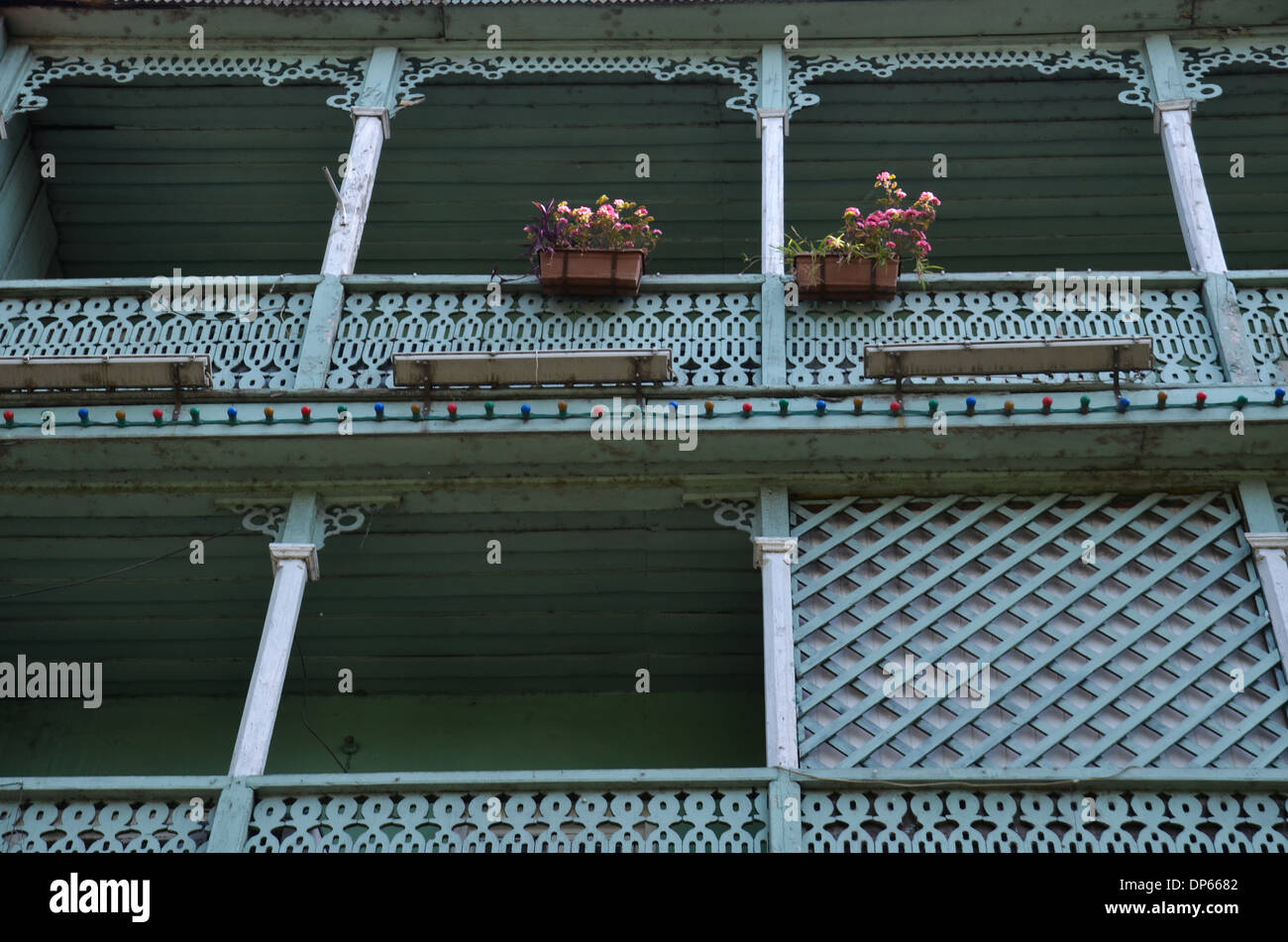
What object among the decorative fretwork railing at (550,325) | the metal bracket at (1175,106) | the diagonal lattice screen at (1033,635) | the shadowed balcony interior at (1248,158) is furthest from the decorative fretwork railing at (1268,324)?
the decorative fretwork railing at (550,325)

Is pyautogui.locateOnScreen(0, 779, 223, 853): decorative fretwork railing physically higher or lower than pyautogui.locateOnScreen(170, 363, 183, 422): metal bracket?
lower

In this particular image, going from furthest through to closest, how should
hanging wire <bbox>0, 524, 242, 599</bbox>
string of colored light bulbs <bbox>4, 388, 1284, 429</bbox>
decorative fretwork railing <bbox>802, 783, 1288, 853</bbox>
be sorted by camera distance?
hanging wire <bbox>0, 524, 242, 599</bbox>, string of colored light bulbs <bbox>4, 388, 1284, 429</bbox>, decorative fretwork railing <bbox>802, 783, 1288, 853</bbox>

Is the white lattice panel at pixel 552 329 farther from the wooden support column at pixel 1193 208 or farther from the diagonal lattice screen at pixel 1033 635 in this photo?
the wooden support column at pixel 1193 208

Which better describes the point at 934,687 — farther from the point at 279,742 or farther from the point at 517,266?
the point at 517,266

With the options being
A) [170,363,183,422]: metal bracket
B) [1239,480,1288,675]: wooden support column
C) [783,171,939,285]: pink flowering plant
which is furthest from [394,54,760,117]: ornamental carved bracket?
[1239,480,1288,675]: wooden support column

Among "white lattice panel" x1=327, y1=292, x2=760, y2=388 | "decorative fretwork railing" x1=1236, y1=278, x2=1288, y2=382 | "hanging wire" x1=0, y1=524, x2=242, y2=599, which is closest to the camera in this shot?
"decorative fretwork railing" x1=1236, y1=278, x2=1288, y2=382

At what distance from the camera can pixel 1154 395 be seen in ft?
31.6

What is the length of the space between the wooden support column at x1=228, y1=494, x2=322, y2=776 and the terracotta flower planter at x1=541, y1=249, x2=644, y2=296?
6.21 ft

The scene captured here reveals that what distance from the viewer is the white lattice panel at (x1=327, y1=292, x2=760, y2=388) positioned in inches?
401

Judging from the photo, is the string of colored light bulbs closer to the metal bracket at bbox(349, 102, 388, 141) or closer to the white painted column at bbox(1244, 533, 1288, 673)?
the white painted column at bbox(1244, 533, 1288, 673)

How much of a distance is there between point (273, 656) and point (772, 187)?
419cm

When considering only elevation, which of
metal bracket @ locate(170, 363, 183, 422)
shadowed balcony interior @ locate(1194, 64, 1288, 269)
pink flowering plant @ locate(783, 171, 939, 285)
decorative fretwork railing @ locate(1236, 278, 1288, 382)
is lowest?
metal bracket @ locate(170, 363, 183, 422)
